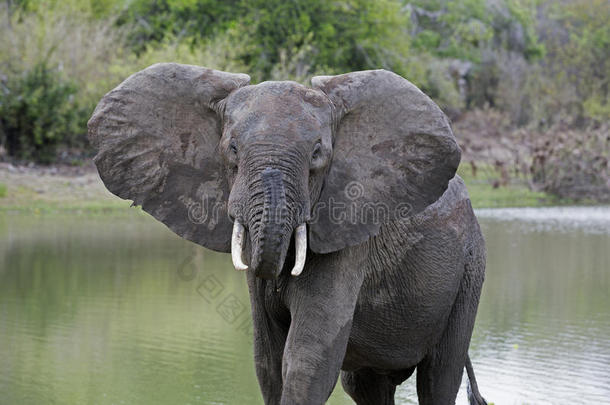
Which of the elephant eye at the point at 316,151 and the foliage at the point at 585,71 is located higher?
the elephant eye at the point at 316,151

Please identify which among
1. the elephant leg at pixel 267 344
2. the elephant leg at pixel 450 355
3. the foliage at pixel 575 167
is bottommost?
the foliage at pixel 575 167

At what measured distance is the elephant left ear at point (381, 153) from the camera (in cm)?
517

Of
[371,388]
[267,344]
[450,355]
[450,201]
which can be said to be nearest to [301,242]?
[267,344]

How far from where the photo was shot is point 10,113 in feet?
87.6

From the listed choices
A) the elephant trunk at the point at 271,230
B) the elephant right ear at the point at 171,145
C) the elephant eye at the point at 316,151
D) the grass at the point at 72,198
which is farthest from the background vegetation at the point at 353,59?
the elephant trunk at the point at 271,230

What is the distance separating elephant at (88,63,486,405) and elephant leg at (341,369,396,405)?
649 mm

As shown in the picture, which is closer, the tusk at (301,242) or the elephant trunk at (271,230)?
the elephant trunk at (271,230)

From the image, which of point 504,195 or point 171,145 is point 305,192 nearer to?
point 171,145

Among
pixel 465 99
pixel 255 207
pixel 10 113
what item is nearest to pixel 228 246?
pixel 255 207

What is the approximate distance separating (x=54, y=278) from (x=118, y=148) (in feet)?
29.1

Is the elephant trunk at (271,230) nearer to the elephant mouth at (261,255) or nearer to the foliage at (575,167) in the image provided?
the elephant mouth at (261,255)

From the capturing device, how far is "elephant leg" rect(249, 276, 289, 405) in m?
5.40

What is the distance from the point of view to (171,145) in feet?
17.5

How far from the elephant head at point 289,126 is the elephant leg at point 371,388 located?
5.49 feet
